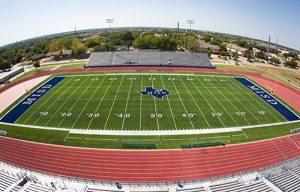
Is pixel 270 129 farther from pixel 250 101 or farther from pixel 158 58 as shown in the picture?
pixel 158 58

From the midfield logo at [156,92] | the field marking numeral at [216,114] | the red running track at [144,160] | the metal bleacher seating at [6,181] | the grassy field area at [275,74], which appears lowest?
the red running track at [144,160]

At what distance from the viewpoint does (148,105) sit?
44094 millimetres

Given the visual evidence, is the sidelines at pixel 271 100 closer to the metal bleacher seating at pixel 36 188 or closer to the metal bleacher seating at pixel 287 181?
the metal bleacher seating at pixel 287 181

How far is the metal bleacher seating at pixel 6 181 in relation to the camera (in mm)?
23605

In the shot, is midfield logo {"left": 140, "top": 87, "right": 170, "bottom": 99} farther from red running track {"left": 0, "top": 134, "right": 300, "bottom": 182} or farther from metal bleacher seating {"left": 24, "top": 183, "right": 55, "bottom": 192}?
metal bleacher seating {"left": 24, "top": 183, "right": 55, "bottom": 192}

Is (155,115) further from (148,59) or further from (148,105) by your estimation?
(148,59)

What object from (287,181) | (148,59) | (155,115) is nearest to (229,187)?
(287,181)

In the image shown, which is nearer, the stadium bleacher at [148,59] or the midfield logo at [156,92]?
the midfield logo at [156,92]

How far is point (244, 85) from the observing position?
57.2 m

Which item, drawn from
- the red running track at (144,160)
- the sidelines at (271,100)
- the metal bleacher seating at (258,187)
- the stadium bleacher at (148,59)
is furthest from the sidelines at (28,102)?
the sidelines at (271,100)

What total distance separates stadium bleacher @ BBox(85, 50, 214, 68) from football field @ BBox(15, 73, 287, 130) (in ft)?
41.8

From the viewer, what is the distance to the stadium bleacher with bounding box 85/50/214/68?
7188cm

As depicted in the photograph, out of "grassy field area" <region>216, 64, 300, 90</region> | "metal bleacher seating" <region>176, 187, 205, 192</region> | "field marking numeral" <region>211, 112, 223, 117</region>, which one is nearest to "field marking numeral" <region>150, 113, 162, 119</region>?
"field marking numeral" <region>211, 112, 223, 117</region>

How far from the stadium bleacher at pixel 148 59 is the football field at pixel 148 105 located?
41.8 feet
